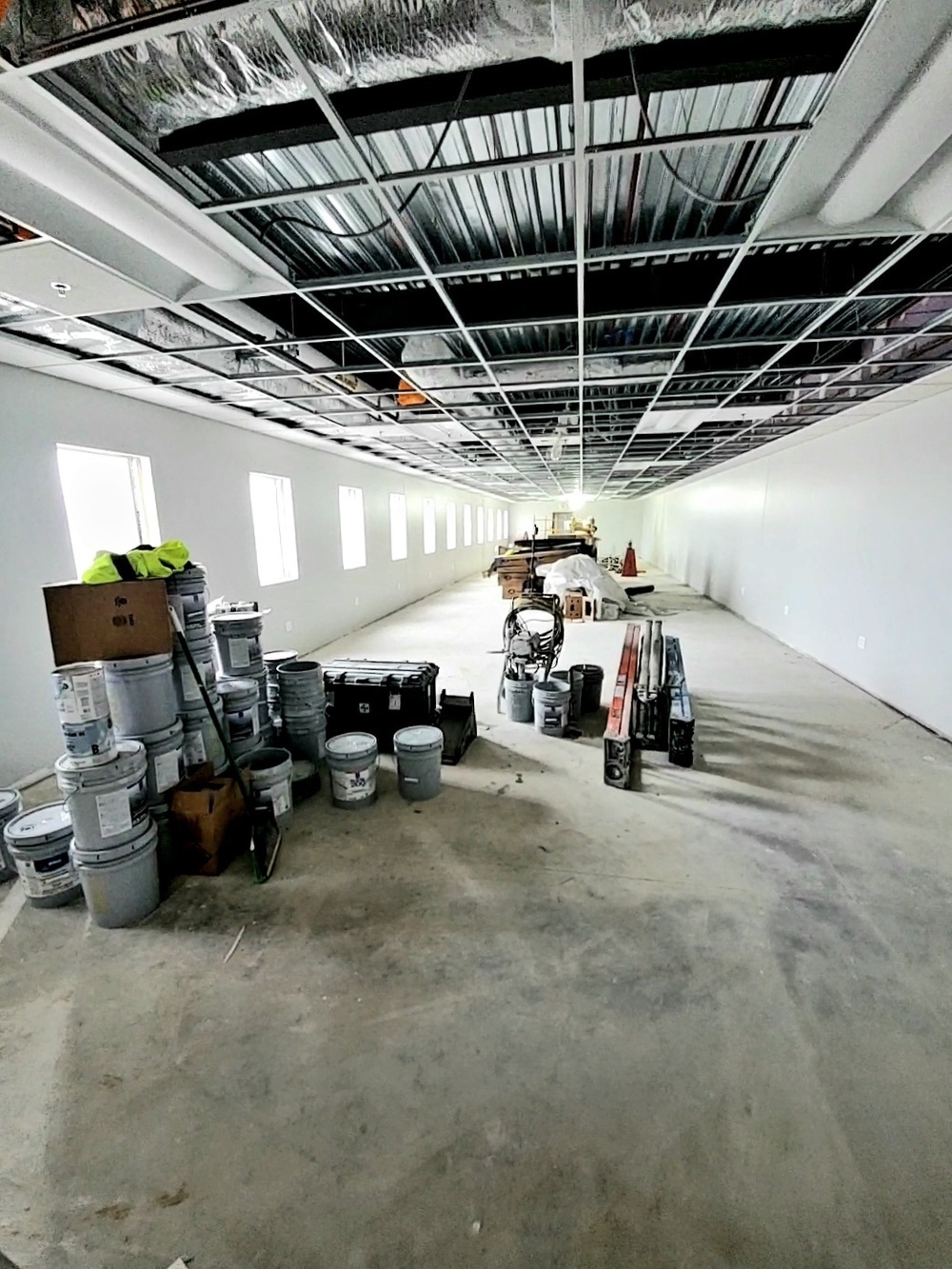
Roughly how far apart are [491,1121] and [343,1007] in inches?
23.7

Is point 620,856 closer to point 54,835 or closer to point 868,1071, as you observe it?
point 868,1071

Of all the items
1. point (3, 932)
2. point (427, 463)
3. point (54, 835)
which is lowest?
point (3, 932)

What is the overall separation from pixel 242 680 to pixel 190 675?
489mm

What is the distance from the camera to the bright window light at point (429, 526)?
10531mm

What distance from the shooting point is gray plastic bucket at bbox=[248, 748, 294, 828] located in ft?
9.11

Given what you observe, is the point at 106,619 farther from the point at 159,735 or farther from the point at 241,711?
the point at 241,711

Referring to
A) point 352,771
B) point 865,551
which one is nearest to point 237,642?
point 352,771

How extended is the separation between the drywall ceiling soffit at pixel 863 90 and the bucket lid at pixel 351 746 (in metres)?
2.88

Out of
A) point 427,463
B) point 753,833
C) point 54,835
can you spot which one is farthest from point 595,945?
point 427,463

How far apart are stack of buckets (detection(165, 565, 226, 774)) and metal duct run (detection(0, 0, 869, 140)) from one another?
5.79 ft

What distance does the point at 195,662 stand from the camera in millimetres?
2631

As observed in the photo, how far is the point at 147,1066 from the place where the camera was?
161cm

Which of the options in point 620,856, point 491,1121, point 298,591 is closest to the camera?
point 491,1121

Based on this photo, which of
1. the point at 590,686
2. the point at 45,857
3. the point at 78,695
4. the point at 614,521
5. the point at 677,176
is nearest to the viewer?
the point at 677,176
